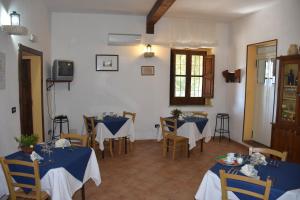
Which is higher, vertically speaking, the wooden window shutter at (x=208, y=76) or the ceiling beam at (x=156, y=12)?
the ceiling beam at (x=156, y=12)

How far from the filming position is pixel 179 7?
534 centimetres

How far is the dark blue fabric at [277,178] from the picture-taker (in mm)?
1979

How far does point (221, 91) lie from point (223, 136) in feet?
3.97

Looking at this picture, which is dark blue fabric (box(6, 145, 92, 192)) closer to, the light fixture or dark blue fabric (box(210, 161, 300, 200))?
dark blue fabric (box(210, 161, 300, 200))

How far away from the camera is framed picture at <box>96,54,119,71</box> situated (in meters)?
6.06

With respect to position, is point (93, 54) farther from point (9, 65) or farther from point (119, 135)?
point (9, 65)

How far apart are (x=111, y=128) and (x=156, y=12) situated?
8.21 feet

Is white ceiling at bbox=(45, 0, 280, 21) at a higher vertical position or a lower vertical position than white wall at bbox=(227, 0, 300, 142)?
higher

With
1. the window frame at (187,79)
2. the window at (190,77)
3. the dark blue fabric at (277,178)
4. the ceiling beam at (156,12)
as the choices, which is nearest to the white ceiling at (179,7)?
the ceiling beam at (156,12)

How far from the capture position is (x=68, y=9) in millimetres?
5582

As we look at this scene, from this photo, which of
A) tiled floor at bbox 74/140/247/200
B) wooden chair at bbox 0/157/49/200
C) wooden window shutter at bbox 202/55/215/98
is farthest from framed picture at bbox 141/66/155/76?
wooden chair at bbox 0/157/49/200

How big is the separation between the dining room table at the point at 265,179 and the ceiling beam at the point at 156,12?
312 cm

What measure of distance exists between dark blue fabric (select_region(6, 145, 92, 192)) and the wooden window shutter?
14.7 feet

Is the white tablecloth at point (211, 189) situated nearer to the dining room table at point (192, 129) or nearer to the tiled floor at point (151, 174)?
the tiled floor at point (151, 174)
